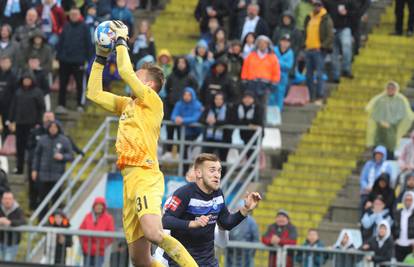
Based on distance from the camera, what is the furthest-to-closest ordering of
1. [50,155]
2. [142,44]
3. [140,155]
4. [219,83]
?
[142,44] → [219,83] → [50,155] → [140,155]

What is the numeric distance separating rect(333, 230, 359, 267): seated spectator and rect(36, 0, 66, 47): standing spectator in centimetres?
773

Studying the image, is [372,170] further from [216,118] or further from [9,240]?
[9,240]

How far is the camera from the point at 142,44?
3172 centimetres

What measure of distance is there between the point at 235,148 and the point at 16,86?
397cm

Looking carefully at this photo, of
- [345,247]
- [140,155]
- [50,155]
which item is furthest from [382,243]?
[140,155]

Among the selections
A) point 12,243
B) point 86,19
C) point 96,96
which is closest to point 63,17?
point 86,19

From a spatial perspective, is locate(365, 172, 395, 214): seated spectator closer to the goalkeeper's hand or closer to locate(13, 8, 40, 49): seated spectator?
locate(13, 8, 40, 49): seated spectator

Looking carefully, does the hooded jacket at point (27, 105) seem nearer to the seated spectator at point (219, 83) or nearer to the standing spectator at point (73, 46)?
the standing spectator at point (73, 46)

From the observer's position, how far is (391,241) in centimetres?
2573

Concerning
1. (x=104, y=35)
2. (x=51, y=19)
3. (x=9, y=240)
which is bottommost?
(x=9, y=240)

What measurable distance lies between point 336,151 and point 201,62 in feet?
9.18

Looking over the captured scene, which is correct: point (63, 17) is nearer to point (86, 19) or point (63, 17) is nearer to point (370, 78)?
point (86, 19)

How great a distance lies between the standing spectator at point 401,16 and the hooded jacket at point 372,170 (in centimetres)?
492

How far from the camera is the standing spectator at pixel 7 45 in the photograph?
3161cm
